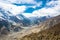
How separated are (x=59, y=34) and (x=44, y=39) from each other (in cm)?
1533

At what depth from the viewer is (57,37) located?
18762 cm

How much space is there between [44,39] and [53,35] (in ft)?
29.8

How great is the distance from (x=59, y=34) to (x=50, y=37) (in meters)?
9.75

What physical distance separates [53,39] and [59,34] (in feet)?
24.8

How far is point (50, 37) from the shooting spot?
199 metres

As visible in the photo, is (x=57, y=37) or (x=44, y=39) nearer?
(x=57, y=37)

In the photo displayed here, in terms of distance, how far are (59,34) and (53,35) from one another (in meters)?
7.05

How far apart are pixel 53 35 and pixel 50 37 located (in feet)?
10.8

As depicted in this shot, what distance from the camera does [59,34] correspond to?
193 meters

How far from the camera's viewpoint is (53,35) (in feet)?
651

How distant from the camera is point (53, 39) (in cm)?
19062
